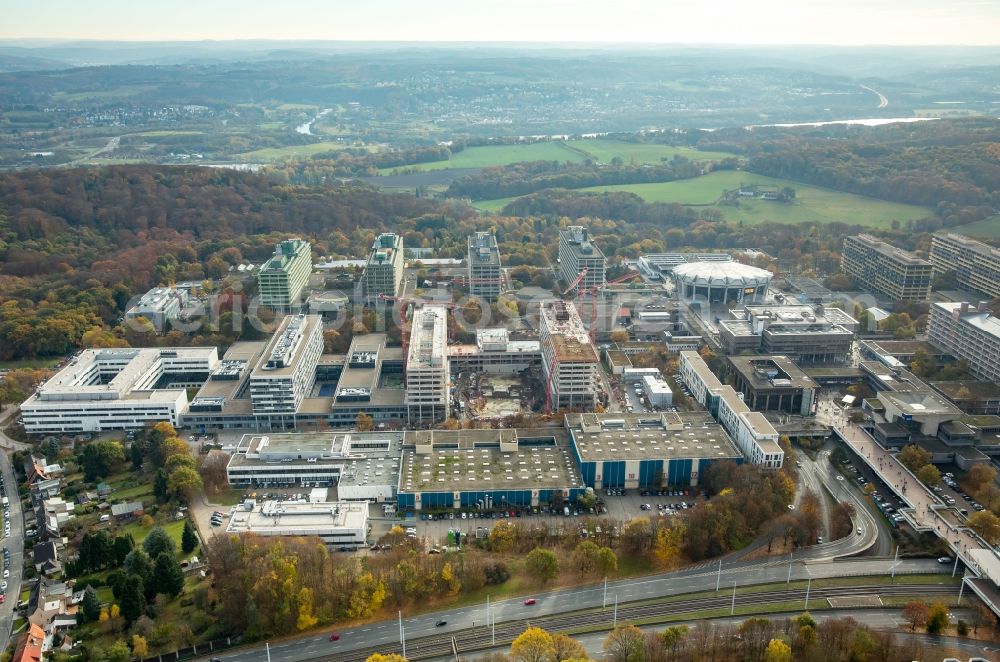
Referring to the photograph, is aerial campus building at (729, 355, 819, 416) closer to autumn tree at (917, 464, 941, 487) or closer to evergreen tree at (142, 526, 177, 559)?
autumn tree at (917, 464, 941, 487)

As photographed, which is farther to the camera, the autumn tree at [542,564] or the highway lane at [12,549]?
the autumn tree at [542,564]

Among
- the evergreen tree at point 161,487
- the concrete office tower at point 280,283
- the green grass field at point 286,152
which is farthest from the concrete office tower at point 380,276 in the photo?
the green grass field at point 286,152

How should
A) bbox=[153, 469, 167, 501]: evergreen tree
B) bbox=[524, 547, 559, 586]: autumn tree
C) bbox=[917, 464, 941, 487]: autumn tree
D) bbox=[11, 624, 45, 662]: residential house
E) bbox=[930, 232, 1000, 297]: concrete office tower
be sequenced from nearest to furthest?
1. bbox=[11, 624, 45, 662]: residential house
2. bbox=[524, 547, 559, 586]: autumn tree
3. bbox=[917, 464, 941, 487]: autumn tree
4. bbox=[153, 469, 167, 501]: evergreen tree
5. bbox=[930, 232, 1000, 297]: concrete office tower

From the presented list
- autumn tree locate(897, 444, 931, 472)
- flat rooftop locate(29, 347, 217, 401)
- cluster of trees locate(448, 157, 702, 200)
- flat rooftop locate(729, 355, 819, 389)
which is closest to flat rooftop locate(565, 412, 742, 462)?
flat rooftop locate(729, 355, 819, 389)

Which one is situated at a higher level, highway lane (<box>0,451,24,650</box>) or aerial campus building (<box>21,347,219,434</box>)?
aerial campus building (<box>21,347,219,434</box>)

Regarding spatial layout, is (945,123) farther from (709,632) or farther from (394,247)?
(709,632)

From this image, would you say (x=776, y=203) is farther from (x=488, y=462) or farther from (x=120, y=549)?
(x=120, y=549)

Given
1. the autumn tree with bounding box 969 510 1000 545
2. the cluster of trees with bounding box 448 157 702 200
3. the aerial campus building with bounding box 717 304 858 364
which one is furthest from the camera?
the cluster of trees with bounding box 448 157 702 200

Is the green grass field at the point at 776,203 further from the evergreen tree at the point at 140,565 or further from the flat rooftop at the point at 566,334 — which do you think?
the evergreen tree at the point at 140,565
